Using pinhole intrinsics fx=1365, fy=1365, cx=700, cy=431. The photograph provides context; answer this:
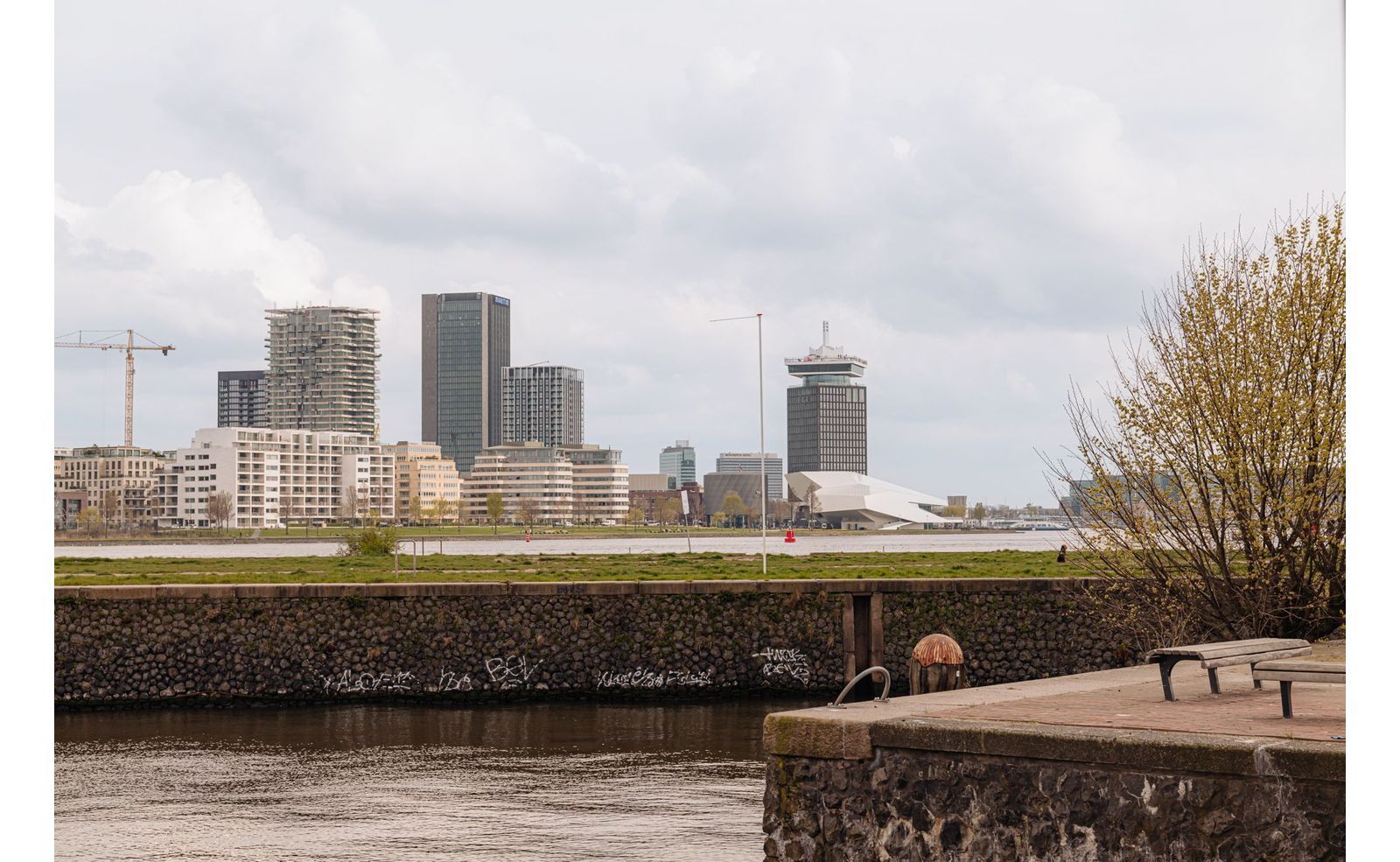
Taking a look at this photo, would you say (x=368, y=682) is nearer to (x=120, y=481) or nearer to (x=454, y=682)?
(x=454, y=682)

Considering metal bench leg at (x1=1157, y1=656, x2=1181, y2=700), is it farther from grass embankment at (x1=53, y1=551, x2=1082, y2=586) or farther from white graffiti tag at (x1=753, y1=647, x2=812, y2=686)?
grass embankment at (x1=53, y1=551, x2=1082, y2=586)

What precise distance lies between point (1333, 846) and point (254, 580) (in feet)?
86.1

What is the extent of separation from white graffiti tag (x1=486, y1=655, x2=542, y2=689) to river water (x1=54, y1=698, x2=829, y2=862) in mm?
1079

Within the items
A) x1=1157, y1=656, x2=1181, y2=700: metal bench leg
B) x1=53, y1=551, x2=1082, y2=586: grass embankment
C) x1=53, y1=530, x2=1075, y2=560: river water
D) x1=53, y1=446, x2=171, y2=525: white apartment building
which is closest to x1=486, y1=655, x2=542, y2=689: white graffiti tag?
x1=53, y1=551, x2=1082, y2=586: grass embankment

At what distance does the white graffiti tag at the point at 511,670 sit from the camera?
85.7ft

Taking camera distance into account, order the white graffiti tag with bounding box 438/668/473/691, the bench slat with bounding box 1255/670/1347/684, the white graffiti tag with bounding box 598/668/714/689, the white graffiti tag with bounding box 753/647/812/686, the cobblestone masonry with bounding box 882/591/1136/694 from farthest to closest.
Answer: the cobblestone masonry with bounding box 882/591/1136/694 → the white graffiti tag with bounding box 753/647/812/686 → the white graffiti tag with bounding box 598/668/714/689 → the white graffiti tag with bounding box 438/668/473/691 → the bench slat with bounding box 1255/670/1347/684

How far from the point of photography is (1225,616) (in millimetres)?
15195

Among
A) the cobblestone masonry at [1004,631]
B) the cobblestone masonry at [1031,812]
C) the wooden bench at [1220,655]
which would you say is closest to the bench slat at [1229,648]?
the wooden bench at [1220,655]

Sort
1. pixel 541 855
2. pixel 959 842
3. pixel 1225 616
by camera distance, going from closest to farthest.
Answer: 1. pixel 959 842
2. pixel 541 855
3. pixel 1225 616

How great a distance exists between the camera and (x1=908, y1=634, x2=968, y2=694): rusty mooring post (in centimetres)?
1340

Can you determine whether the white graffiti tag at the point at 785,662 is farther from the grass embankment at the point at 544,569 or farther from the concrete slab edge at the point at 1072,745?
the concrete slab edge at the point at 1072,745

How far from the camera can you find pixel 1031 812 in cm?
790
